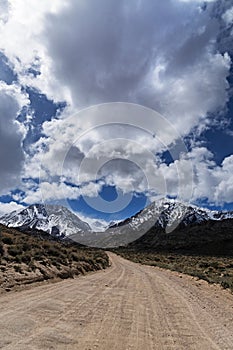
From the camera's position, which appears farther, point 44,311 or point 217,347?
point 44,311

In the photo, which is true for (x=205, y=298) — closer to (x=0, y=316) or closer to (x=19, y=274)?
(x=19, y=274)

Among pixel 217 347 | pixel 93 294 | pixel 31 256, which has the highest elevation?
pixel 31 256

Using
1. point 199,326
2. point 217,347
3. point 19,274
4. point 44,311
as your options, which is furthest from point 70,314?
point 19,274

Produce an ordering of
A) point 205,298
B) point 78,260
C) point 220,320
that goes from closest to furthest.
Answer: point 220,320, point 205,298, point 78,260

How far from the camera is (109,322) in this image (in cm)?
1027

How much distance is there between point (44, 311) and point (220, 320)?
20.2 feet

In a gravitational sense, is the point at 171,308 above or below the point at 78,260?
below

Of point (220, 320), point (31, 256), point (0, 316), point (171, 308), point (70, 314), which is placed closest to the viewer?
point (0, 316)

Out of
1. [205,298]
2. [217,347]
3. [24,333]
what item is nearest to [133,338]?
[217,347]

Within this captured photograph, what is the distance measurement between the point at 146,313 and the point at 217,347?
4194 mm

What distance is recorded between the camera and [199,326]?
10.6m

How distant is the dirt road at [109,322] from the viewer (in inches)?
318

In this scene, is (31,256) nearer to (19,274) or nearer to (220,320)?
(19,274)

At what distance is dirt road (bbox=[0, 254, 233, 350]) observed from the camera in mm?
8086
